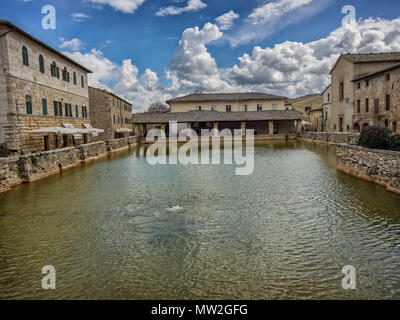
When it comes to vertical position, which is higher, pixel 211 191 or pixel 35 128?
pixel 35 128

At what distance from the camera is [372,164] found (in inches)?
461

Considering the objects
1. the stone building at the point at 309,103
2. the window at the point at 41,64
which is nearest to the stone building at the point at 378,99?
the stone building at the point at 309,103

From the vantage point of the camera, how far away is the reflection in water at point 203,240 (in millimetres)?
4523

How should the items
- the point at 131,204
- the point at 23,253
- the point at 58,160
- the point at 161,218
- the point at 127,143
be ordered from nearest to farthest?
the point at 23,253 < the point at 161,218 < the point at 131,204 < the point at 58,160 < the point at 127,143

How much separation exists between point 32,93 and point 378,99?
100 ft

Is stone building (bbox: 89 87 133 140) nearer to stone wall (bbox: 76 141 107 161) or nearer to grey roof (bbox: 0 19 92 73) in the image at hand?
grey roof (bbox: 0 19 92 73)

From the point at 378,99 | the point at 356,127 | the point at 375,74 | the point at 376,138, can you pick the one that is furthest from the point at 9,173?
the point at 356,127

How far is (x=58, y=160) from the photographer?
16312 millimetres

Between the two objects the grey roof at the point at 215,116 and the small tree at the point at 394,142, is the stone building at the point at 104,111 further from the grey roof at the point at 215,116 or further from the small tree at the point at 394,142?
the small tree at the point at 394,142

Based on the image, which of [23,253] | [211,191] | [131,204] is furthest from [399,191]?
[23,253]
